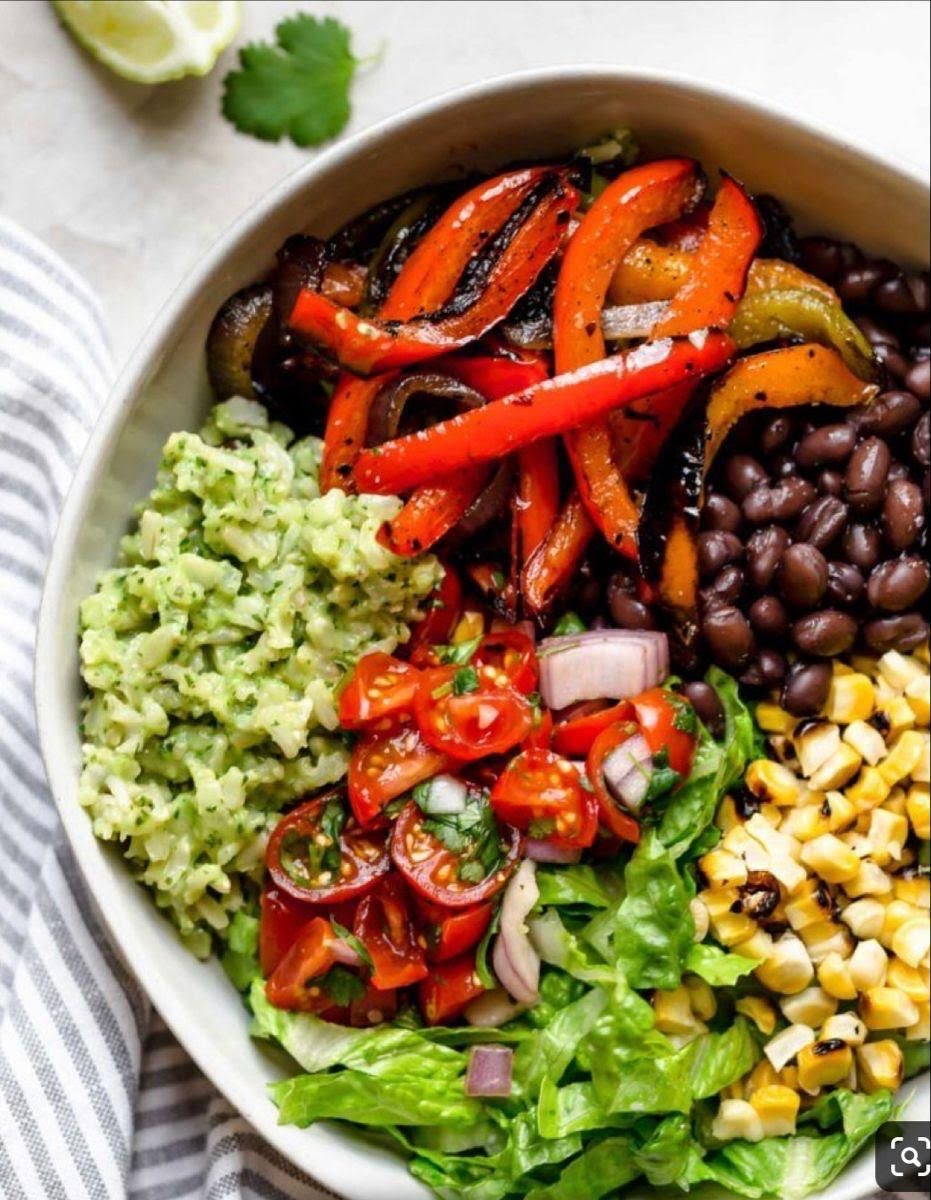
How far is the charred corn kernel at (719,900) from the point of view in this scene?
264 cm

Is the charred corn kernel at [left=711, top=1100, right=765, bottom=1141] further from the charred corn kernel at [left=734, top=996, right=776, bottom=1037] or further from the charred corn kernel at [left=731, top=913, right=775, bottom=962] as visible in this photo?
the charred corn kernel at [left=731, top=913, right=775, bottom=962]

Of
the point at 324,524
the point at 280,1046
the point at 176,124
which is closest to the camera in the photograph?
the point at 324,524

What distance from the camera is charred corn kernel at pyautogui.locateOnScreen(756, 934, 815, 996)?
265 cm

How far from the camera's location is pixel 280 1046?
2.68 meters

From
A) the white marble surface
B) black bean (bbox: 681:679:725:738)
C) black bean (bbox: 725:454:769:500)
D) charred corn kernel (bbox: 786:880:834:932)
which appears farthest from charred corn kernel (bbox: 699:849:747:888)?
the white marble surface

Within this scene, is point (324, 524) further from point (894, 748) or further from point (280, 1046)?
point (894, 748)

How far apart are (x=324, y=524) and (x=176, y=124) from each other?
3.37 ft

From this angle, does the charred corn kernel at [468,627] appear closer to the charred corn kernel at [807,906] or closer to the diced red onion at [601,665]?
the diced red onion at [601,665]

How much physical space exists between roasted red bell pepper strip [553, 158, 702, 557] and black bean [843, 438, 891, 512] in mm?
418

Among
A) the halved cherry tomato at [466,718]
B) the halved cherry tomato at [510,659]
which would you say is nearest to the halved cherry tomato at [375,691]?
the halved cherry tomato at [466,718]

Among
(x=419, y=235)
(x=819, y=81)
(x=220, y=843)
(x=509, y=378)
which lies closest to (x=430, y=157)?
(x=419, y=235)

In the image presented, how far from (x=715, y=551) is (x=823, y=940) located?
78 centimetres

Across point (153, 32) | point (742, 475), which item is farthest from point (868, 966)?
point (153, 32)

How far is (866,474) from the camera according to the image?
2631 mm
